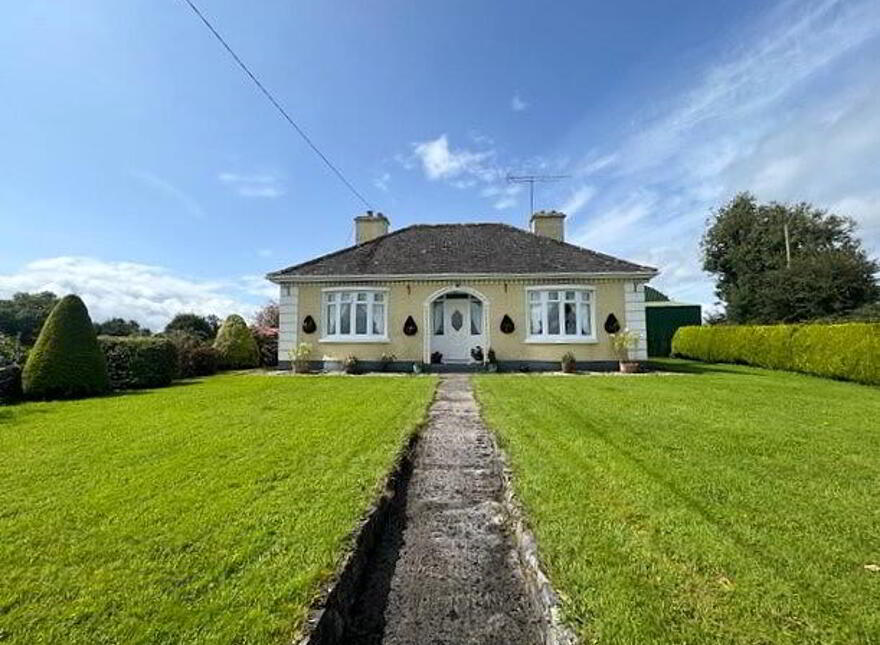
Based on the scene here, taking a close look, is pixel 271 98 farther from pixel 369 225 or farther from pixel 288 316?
pixel 369 225

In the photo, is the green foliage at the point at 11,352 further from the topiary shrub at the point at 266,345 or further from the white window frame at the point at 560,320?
the white window frame at the point at 560,320

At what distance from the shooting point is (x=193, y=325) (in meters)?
27.2

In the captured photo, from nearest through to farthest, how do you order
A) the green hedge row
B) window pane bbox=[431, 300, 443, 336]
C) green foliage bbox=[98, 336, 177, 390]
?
the green hedge row → green foliage bbox=[98, 336, 177, 390] → window pane bbox=[431, 300, 443, 336]

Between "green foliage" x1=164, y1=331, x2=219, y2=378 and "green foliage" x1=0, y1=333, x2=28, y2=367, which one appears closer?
"green foliage" x1=0, y1=333, x2=28, y2=367

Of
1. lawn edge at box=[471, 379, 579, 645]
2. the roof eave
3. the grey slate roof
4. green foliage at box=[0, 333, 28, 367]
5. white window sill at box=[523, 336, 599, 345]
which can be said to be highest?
the grey slate roof

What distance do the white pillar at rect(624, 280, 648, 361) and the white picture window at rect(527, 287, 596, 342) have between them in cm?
121

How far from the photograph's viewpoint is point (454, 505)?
4422mm

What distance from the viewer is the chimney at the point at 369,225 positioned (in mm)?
20078

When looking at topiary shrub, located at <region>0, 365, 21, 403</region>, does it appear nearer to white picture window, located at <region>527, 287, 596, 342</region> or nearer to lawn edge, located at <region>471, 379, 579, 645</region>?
lawn edge, located at <region>471, 379, 579, 645</region>

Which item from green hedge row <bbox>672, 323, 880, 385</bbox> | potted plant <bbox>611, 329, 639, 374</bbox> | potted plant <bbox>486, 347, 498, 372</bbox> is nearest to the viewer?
green hedge row <bbox>672, 323, 880, 385</bbox>

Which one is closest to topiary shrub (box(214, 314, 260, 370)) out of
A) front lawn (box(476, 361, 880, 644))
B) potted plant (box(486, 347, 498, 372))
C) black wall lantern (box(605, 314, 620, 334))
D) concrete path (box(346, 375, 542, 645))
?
potted plant (box(486, 347, 498, 372))

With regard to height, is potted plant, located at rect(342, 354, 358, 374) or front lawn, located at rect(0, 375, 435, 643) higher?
potted plant, located at rect(342, 354, 358, 374)

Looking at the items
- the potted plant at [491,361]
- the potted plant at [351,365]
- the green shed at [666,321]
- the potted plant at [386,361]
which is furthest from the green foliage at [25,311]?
the green shed at [666,321]

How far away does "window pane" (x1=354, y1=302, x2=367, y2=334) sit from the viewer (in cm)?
1705
